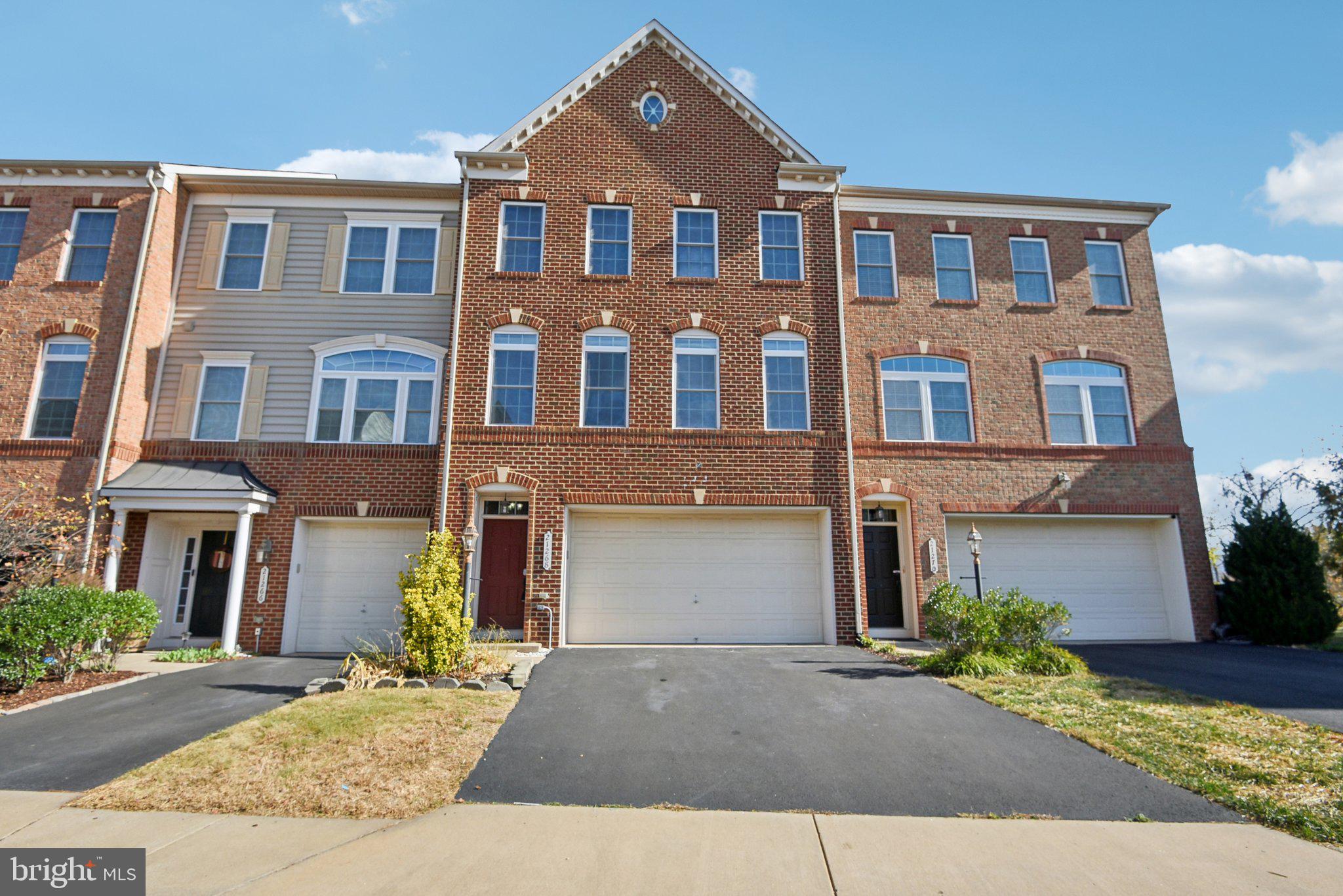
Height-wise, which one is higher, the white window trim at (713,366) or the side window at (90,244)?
the side window at (90,244)

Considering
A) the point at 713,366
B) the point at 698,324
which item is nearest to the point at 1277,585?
the point at 713,366

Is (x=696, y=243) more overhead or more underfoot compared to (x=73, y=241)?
more overhead

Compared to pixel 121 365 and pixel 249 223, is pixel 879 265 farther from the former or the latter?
pixel 121 365

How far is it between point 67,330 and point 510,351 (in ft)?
28.6

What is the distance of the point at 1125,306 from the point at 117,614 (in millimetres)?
20567

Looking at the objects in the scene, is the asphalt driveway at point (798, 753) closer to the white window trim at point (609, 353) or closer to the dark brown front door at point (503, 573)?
the dark brown front door at point (503, 573)

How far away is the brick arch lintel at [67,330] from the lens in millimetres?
12859

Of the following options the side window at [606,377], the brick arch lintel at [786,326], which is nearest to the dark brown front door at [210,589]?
the side window at [606,377]

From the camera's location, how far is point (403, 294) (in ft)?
45.2

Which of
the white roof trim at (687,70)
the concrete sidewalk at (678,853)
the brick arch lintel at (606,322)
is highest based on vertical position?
the white roof trim at (687,70)

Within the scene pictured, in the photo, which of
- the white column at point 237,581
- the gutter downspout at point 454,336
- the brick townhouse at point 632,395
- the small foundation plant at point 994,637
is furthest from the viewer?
the brick townhouse at point 632,395

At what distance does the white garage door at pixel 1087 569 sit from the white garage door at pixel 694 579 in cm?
360

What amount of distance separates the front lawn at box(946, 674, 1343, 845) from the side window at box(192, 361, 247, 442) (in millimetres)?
13968

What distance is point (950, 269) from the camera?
1488 centimetres
